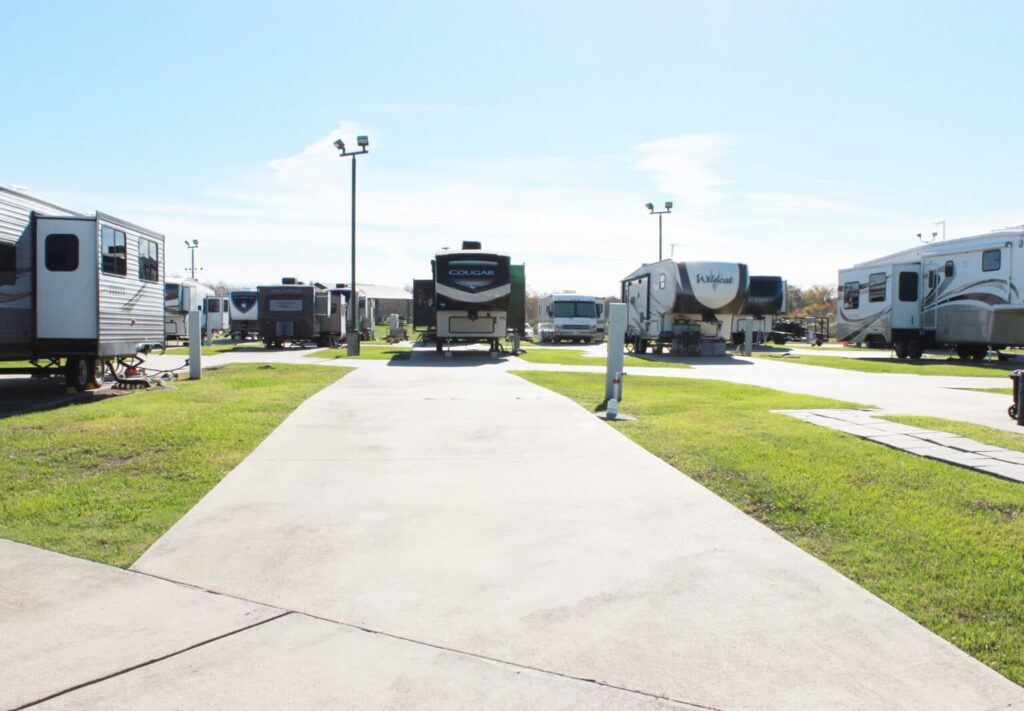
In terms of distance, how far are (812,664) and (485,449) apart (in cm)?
484

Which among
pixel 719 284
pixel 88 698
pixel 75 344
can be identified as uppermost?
pixel 719 284

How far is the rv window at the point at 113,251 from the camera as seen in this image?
1208cm

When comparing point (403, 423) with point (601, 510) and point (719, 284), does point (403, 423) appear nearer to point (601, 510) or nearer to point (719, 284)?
point (601, 510)

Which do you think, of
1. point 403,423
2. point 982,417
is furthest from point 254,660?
point 982,417

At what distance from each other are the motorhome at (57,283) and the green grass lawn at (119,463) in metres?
1.42

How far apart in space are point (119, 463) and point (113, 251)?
23.1 ft

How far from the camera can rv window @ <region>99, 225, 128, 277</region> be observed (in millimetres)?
12078

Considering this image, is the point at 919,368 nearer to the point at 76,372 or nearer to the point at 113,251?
the point at 113,251

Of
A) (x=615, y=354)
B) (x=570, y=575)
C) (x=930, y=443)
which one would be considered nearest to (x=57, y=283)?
(x=615, y=354)

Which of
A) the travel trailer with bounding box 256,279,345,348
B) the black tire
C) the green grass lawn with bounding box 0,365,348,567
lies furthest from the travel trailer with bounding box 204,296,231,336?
the green grass lawn with bounding box 0,365,348,567

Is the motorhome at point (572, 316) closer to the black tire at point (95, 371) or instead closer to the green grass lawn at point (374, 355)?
the green grass lawn at point (374, 355)

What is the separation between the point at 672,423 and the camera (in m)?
9.34

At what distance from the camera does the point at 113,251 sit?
12492 mm

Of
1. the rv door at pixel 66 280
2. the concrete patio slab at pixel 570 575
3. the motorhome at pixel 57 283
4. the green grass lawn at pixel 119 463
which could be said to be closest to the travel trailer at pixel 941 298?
the concrete patio slab at pixel 570 575
